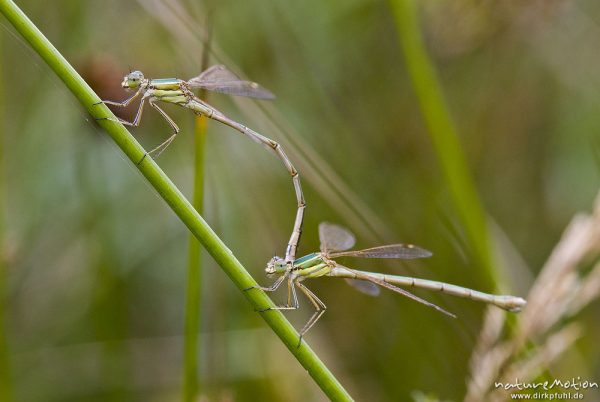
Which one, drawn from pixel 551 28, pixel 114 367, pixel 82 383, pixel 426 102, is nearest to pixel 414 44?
pixel 426 102

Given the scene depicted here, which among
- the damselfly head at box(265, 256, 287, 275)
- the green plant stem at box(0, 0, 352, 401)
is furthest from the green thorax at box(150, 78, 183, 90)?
the green plant stem at box(0, 0, 352, 401)

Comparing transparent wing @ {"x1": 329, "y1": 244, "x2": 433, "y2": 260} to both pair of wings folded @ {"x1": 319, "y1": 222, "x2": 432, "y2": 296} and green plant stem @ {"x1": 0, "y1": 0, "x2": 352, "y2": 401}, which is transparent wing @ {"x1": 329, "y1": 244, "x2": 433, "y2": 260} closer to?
pair of wings folded @ {"x1": 319, "y1": 222, "x2": 432, "y2": 296}

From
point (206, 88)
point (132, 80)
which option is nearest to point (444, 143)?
point (206, 88)

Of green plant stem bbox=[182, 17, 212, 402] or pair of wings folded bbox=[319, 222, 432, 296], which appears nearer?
green plant stem bbox=[182, 17, 212, 402]

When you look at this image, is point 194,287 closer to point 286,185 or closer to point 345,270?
point 345,270

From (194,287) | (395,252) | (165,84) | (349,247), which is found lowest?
(395,252)

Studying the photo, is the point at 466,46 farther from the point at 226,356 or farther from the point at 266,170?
the point at 226,356
